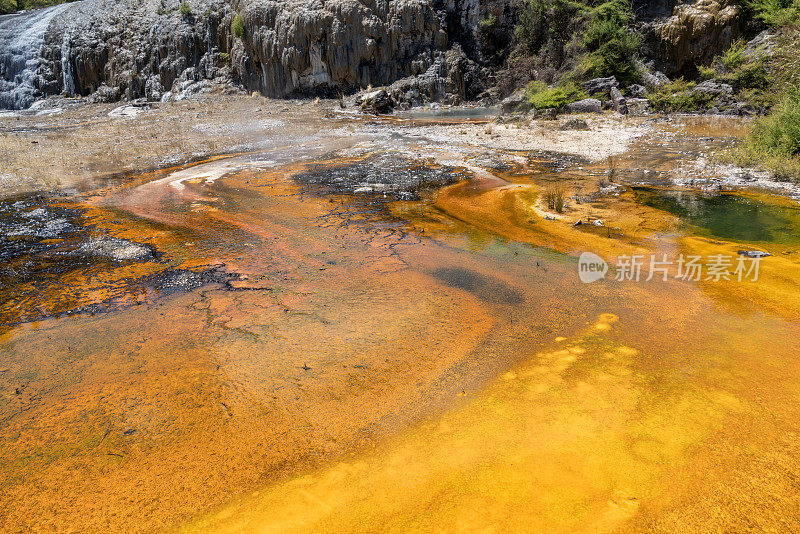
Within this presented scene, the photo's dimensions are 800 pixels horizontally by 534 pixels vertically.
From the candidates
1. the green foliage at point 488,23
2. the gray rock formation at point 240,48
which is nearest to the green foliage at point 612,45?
the green foliage at point 488,23

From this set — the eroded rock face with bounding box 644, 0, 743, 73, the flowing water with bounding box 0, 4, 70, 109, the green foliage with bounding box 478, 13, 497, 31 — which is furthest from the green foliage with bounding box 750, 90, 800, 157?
the flowing water with bounding box 0, 4, 70, 109

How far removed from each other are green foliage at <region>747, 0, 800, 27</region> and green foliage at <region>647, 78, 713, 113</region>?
115 inches

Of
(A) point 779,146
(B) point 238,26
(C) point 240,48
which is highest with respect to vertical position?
(B) point 238,26

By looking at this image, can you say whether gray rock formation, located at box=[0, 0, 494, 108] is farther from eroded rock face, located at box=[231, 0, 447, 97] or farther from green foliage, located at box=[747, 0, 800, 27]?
green foliage, located at box=[747, 0, 800, 27]

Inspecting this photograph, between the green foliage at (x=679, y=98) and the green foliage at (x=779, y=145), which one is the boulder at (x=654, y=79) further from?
the green foliage at (x=779, y=145)

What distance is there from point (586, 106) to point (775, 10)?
7.32 m

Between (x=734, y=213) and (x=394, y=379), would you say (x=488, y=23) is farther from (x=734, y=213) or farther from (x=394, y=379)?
(x=394, y=379)

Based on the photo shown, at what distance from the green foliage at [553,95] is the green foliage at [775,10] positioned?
6450mm

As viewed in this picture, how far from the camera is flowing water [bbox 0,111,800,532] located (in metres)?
2.55

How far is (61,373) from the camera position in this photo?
374 cm

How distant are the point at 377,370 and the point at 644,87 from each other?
2064 centimetres

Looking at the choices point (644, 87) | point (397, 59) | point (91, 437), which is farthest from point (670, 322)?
point (397, 59)

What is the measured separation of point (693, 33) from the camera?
63.2 feet

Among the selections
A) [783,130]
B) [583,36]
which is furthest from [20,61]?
[783,130]
